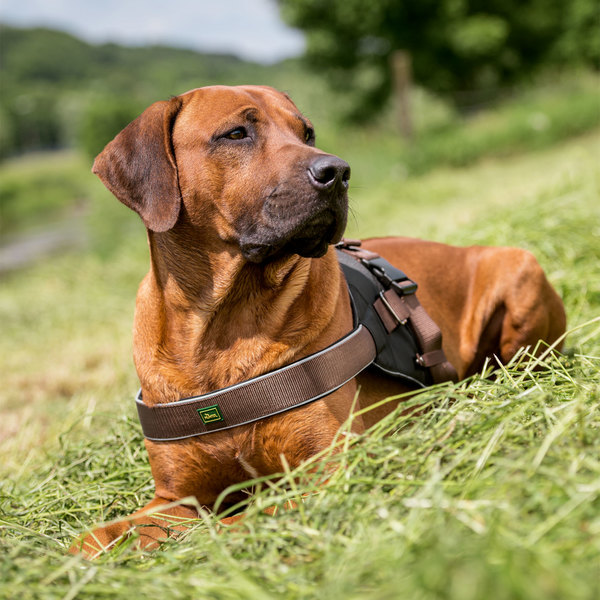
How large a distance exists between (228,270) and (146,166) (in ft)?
1.69

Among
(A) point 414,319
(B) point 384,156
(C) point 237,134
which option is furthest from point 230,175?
(B) point 384,156

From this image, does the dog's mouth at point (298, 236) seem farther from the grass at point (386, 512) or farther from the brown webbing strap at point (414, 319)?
the grass at point (386, 512)

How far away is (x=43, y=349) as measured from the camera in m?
6.59

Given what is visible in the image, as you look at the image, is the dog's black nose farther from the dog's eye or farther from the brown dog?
the dog's eye

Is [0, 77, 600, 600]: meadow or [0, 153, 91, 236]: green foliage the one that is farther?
[0, 153, 91, 236]: green foliage

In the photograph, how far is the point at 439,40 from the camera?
79.8 ft

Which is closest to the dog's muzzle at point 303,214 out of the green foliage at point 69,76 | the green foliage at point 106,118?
the green foliage at point 106,118

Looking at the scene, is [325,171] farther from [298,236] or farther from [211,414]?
[211,414]

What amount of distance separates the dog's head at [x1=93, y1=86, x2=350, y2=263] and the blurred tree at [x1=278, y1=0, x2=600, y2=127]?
20648 millimetres

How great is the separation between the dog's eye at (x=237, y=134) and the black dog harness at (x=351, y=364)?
0.79 m

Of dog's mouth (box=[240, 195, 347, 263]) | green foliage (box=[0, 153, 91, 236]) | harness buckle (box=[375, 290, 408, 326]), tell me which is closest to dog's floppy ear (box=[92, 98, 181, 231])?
dog's mouth (box=[240, 195, 347, 263])

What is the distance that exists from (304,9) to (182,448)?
76.5 ft

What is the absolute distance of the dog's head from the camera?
2328mm

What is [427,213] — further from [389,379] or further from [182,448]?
[182,448]
